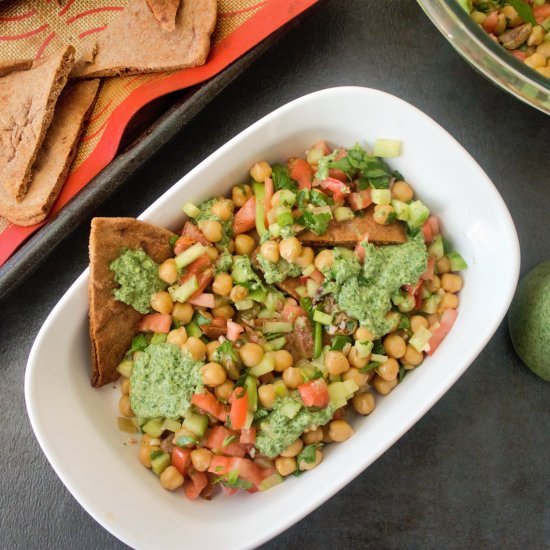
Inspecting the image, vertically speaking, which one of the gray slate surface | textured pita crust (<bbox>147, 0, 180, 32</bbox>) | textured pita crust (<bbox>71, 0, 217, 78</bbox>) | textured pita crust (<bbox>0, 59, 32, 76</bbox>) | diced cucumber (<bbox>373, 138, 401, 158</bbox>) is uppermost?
textured pita crust (<bbox>147, 0, 180, 32</bbox>)

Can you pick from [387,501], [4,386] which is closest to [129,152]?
[4,386]

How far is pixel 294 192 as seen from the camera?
8.39ft

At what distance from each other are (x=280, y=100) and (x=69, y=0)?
1.12 m

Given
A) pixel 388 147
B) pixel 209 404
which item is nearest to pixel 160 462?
pixel 209 404

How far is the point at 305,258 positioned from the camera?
8.12ft

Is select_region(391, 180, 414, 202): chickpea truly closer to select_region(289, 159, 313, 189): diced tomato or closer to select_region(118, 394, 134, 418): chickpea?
select_region(289, 159, 313, 189): diced tomato

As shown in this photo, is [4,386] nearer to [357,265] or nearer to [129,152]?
[129,152]

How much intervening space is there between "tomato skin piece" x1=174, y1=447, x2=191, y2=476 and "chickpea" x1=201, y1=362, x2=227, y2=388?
0.99 feet

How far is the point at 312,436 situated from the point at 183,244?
2.97 feet

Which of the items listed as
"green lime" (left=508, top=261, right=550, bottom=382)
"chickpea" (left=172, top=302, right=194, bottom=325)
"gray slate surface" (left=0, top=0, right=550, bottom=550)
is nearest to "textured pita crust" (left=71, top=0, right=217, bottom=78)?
"gray slate surface" (left=0, top=0, right=550, bottom=550)

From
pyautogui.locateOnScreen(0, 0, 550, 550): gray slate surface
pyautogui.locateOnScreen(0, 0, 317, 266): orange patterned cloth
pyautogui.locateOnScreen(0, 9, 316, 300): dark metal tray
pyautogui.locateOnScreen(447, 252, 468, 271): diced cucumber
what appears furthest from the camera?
pyautogui.locateOnScreen(0, 0, 550, 550): gray slate surface

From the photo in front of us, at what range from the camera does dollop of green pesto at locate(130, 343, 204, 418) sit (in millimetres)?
2387

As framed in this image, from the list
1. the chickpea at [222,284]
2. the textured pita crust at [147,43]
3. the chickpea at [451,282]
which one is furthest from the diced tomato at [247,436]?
the textured pita crust at [147,43]

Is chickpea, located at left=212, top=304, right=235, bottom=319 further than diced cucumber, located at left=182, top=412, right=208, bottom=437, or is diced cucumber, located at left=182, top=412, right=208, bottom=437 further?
chickpea, located at left=212, top=304, right=235, bottom=319
